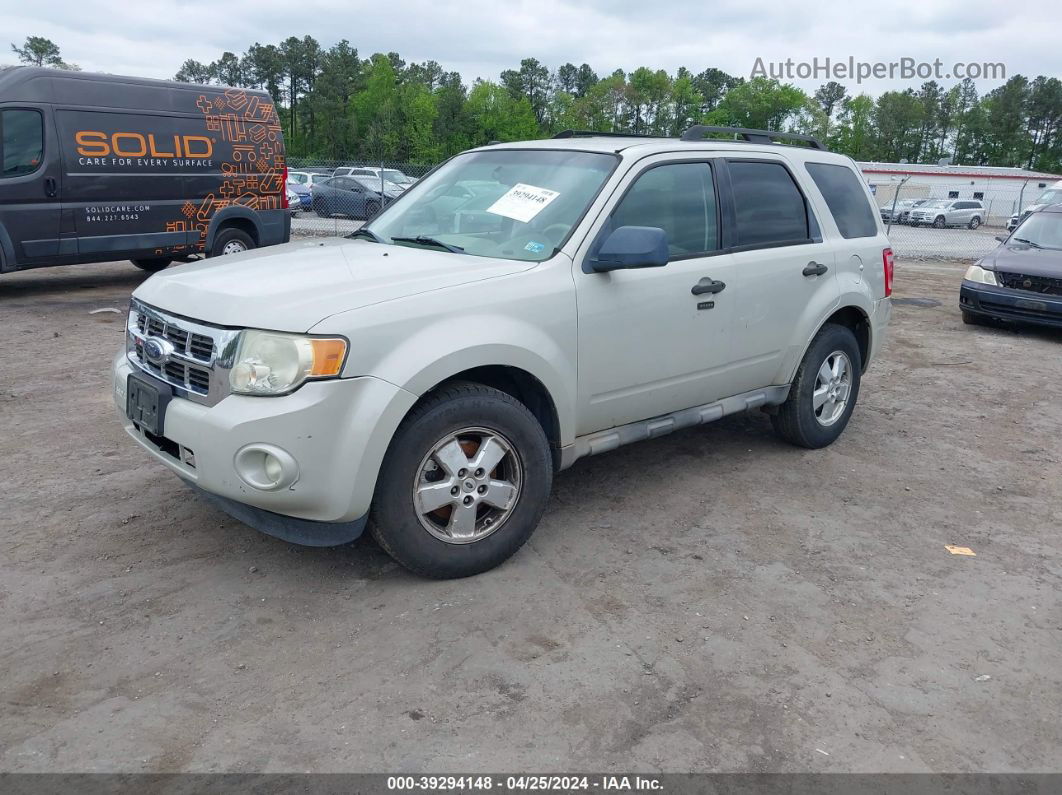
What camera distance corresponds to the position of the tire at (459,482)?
3.38m

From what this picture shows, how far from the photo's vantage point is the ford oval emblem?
11.5 feet

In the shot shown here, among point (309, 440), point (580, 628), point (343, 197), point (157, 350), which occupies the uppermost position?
point (343, 197)

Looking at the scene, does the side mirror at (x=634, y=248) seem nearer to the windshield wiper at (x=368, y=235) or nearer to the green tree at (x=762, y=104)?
the windshield wiper at (x=368, y=235)

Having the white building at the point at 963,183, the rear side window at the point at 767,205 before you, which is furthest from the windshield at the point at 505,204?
the white building at the point at 963,183

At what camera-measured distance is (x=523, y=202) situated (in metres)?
4.20

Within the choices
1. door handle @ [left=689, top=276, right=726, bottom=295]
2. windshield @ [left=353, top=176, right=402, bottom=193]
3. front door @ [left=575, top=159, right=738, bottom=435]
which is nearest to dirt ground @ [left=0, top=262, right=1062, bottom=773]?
front door @ [left=575, top=159, right=738, bottom=435]

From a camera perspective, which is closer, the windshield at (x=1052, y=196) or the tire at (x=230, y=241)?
the tire at (x=230, y=241)

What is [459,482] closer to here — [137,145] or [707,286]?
[707,286]

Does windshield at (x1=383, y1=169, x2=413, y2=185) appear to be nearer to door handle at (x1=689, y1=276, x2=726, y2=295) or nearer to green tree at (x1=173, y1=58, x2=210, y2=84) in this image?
door handle at (x1=689, y1=276, x2=726, y2=295)

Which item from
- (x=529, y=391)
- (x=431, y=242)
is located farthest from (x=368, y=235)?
(x=529, y=391)

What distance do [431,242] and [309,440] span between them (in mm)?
1444

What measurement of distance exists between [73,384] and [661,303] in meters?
4.84

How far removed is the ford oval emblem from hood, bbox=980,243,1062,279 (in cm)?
972

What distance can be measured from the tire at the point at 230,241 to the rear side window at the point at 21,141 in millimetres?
2316
